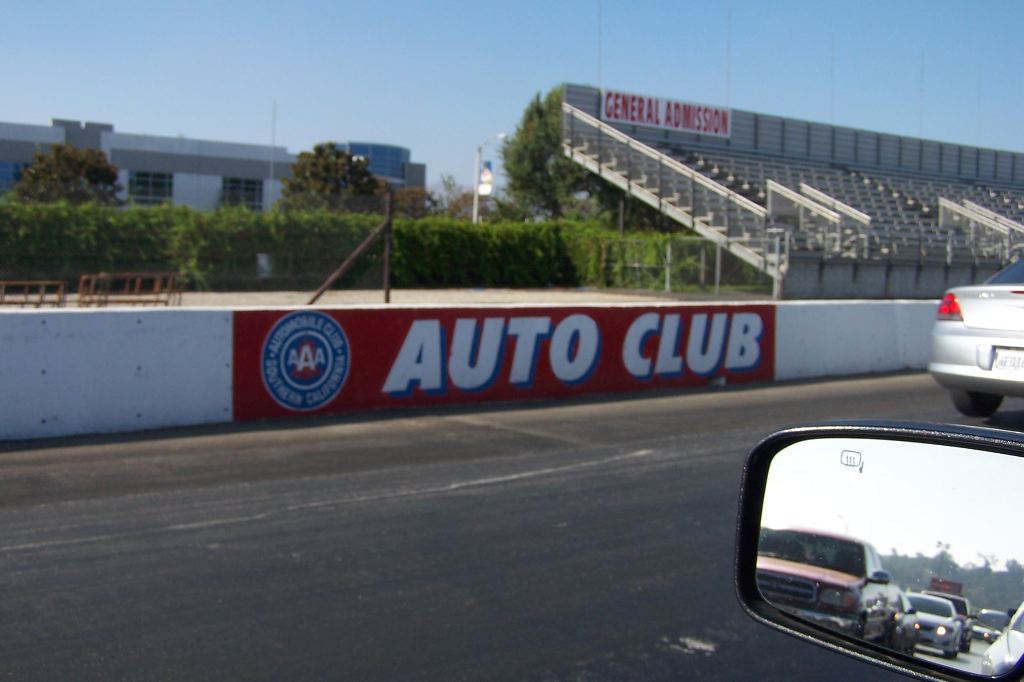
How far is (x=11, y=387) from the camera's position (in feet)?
30.1

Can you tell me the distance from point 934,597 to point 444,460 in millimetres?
6627

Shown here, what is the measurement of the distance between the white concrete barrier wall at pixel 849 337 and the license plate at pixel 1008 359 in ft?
18.0

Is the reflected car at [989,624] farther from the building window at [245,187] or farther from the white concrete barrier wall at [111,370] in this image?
the building window at [245,187]

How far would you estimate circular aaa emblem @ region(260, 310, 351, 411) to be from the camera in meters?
10.5

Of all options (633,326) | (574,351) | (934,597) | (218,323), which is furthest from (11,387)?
(934,597)

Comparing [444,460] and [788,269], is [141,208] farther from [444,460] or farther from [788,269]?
[788,269]

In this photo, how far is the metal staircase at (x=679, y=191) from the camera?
30875 millimetres

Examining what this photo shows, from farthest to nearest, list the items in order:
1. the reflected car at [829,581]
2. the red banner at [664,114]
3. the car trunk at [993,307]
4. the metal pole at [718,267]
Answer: the red banner at [664,114] → the metal pole at [718,267] → the car trunk at [993,307] → the reflected car at [829,581]

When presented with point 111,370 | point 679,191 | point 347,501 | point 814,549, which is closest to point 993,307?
point 347,501

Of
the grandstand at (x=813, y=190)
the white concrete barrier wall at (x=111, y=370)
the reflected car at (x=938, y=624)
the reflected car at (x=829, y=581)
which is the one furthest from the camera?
the grandstand at (x=813, y=190)

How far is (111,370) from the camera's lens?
9719 millimetres

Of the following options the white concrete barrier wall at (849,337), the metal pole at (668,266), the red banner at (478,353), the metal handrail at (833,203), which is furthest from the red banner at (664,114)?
the red banner at (478,353)

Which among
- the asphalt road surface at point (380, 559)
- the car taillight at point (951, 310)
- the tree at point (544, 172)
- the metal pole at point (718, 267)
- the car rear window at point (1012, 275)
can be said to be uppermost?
the tree at point (544, 172)

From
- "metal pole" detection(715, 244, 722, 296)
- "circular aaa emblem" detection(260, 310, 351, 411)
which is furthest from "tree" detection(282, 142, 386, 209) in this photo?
"circular aaa emblem" detection(260, 310, 351, 411)
